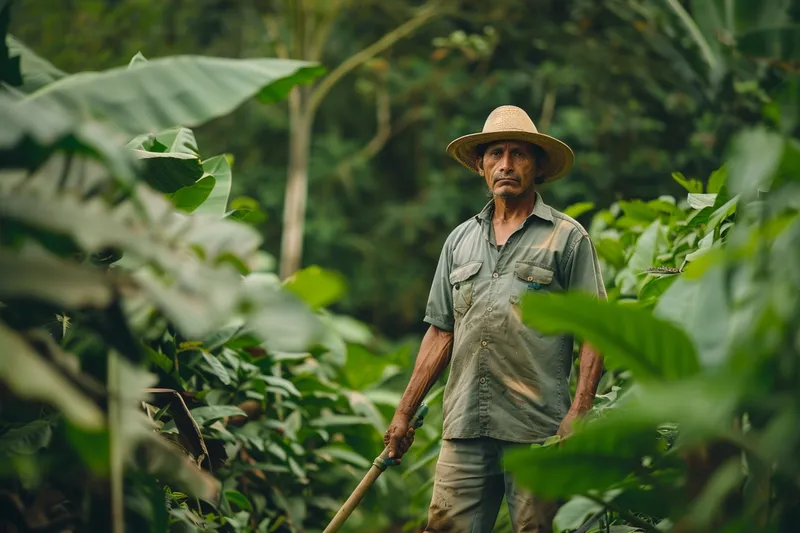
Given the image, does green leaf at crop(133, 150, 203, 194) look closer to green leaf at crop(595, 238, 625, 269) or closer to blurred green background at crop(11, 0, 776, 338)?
green leaf at crop(595, 238, 625, 269)

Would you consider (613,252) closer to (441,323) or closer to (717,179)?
(717,179)

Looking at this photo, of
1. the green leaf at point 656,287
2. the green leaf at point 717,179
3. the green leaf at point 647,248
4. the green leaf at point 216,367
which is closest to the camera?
the green leaf at point 656,287

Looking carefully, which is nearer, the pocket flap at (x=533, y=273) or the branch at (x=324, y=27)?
the pocket flap at (x=533, y=273)

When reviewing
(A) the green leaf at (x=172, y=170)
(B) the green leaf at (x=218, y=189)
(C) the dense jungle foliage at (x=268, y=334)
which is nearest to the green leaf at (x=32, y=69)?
(C) the dense jungle foliage at (x=268, y=334)

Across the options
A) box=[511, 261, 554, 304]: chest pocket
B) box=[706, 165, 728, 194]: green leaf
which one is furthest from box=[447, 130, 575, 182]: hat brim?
box=[706, 165, 728, 194]: green leaf

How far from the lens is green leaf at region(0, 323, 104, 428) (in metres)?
1.71

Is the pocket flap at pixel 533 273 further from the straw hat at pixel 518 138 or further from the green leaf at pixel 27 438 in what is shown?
the green leaf at pixel 27 438

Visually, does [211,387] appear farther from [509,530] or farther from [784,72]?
[784,72]

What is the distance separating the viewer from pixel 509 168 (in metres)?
3.53

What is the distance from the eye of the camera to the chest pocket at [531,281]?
3.33 metres

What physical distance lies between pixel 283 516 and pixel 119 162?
262 centimetres

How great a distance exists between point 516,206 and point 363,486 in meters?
1.22

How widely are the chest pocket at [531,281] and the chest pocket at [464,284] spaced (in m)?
0.19

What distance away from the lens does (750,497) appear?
6.49 ft
